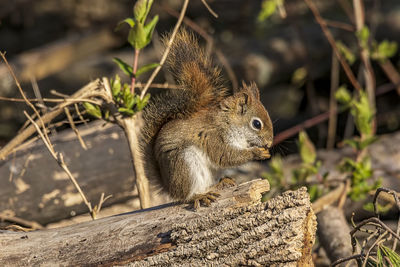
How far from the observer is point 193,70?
6.94 feet

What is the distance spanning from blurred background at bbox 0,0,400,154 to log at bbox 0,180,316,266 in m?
2.11

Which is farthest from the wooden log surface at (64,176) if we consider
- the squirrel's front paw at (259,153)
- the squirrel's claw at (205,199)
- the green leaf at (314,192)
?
the squirrel's claw at (205,199)

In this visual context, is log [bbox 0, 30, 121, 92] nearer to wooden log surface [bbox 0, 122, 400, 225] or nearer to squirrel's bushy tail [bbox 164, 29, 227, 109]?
wooden log surface [bbox 0, 122, 400, 225]

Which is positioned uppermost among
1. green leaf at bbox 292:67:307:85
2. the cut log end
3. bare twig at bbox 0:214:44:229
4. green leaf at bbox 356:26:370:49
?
green leaf at bbox 292:67:307:85

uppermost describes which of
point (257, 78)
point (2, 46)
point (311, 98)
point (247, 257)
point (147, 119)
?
point (2, 46)

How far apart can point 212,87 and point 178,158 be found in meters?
0.36

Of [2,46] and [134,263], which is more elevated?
[2,46]

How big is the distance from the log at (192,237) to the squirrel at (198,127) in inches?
8.0

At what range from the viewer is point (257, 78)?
14.4 ft

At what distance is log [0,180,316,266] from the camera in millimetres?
1543

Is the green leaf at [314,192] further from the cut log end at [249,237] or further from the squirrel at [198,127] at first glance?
the cut log end at [249,237]

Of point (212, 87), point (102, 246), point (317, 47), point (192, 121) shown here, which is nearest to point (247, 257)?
point (102, 246)

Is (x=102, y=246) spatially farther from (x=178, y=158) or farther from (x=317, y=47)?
(x=317, y=47)

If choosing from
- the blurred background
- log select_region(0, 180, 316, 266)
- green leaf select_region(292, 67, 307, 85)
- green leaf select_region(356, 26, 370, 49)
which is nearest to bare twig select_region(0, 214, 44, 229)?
log select_region(0, 180, 316, 266)
